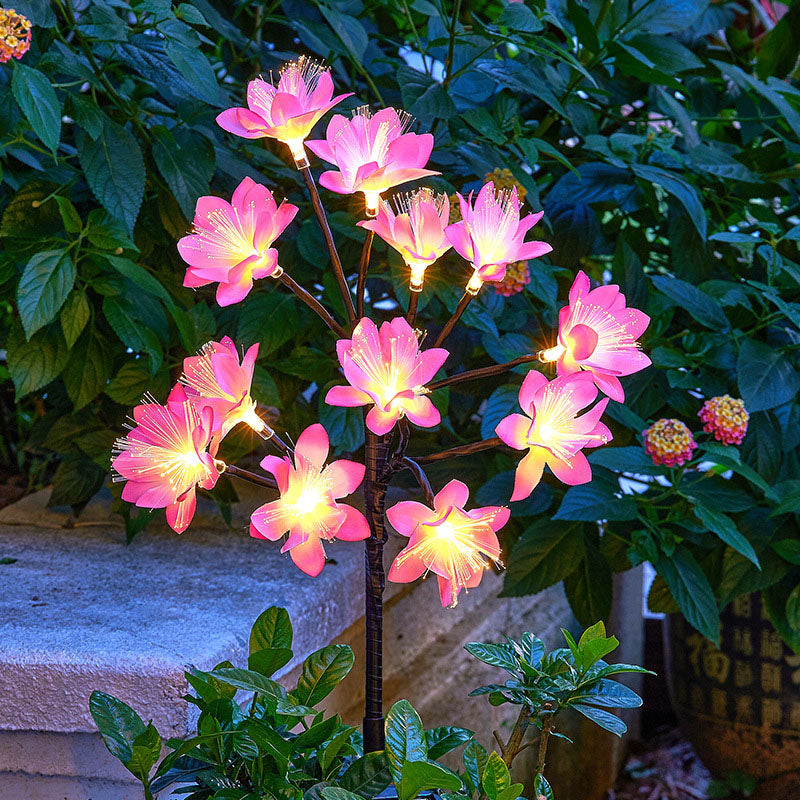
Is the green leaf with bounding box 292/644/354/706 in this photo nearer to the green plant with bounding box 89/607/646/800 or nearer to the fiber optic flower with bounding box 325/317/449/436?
the green plant with bounding box 89/607/646/800

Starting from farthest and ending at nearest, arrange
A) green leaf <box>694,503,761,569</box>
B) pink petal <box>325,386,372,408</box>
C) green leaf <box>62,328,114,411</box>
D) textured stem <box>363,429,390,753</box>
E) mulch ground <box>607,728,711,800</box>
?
mulch ground <box>607,728,711,800</box>, green leaf <box>62,328,114,411</box>, green leaf <box>694,503,761,569</box>, textured stem <box>363,429,390,753</box>, pink petal <box>325,386,372,408</box>

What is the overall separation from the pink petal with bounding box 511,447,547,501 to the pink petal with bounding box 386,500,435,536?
6cm

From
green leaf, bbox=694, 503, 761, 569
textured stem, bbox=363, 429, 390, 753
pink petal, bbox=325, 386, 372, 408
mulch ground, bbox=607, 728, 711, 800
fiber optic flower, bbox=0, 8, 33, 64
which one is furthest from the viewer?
mulch ground, bbox=607, 728, 711, 800

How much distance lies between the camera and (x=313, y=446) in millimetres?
576

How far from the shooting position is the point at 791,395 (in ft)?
3.56

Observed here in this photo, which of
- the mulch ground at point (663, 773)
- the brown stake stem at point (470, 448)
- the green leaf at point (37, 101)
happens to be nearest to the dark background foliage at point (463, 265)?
the green leaf at point (37, 101)

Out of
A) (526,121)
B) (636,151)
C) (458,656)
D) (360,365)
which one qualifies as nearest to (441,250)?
(360,365)

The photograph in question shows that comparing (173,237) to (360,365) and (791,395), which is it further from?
(791,395)

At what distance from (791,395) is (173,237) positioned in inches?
30.5

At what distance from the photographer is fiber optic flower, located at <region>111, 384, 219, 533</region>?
0.57 meters

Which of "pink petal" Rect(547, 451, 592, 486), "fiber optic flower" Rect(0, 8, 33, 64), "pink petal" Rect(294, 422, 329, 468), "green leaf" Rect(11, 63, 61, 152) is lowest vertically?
"pink petal" Rect(547, 451, 592, 486)

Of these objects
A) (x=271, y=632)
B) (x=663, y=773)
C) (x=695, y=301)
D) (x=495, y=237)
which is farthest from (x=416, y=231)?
(x=663, y=773)

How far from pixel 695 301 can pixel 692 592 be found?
0.35 meters

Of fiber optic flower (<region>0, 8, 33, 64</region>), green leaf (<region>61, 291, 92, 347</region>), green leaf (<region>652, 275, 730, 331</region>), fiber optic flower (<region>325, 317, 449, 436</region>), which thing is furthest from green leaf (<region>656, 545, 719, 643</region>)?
fiber optic flower (<region>0, 8, 33, 64</region>)
